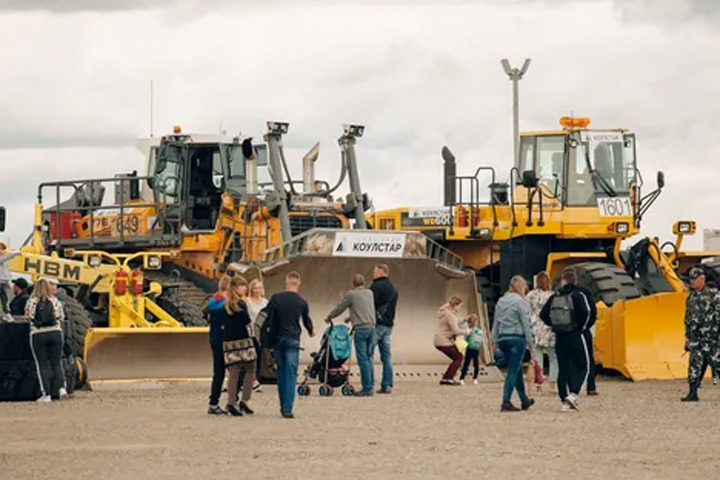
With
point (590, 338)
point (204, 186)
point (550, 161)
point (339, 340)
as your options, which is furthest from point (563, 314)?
point (204, 186)

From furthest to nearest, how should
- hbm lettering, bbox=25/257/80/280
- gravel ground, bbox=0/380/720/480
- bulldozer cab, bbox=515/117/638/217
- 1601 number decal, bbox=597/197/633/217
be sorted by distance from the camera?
bulldozer cab, bbox=515/117/638/217 < 1601 number decal, bbox=597/197/633/217 < hbm lettering, bbox=25/257/80/280 < gravel ground, bbox=0/380/720/480

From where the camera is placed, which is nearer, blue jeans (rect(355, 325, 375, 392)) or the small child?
blue jeans (rect(355, 325, 375, 392))

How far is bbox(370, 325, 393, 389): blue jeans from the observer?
24.9 metres

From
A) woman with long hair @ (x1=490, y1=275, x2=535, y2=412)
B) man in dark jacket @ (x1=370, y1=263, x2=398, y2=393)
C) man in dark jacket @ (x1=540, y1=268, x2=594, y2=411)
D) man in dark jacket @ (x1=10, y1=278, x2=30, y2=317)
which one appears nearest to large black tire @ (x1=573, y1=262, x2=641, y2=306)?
man in dark jacket @ (x1=370, y1=263, x2=398, y2=393)

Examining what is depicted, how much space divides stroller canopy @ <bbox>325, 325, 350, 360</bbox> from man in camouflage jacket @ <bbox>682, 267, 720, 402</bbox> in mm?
4488

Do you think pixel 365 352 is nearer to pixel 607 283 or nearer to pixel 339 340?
pixel 339 340

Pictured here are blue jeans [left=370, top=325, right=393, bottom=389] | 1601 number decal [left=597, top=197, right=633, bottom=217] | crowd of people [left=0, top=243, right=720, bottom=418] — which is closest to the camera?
crowd of people [left=0, top=243, right=720, bottom=418]

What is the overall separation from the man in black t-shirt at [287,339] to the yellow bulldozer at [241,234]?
5.87 meters

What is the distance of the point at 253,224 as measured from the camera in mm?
30344

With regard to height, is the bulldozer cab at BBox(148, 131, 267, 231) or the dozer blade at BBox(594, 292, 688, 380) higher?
the bulldozer cab at BBox(148, 131, 267, 231)

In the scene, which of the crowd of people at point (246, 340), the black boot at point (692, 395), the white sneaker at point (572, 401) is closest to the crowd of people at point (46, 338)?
the crowd of people at point (246, 340)

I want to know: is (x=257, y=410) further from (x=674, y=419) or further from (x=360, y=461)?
(x=360, y=461)

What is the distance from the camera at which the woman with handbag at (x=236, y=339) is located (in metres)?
20.3

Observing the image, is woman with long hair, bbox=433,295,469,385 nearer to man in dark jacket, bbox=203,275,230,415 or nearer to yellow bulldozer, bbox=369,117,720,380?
yellow bulldozer, bbox=369,117,720,380
